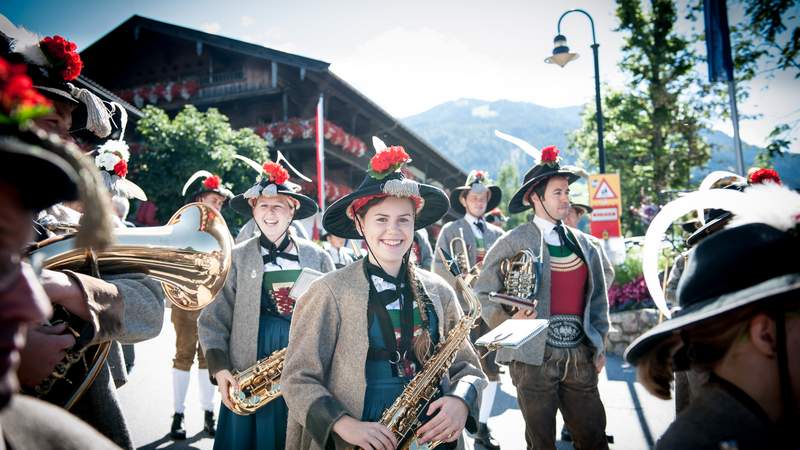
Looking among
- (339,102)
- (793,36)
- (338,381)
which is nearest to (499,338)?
(338,381)

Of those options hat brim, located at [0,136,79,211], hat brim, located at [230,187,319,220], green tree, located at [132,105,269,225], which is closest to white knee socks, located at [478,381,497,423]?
hat brim, located at [230,187,319,220]

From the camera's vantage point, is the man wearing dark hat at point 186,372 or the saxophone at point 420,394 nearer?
the saxophone at point 420,394

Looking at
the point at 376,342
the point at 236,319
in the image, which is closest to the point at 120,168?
the point at 236,319

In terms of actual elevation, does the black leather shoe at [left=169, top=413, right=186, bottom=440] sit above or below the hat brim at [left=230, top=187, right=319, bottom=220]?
below

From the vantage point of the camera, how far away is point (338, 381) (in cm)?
245

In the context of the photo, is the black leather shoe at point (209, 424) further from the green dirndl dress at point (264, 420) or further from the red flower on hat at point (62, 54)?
the red flower on hat at point (62, 54)

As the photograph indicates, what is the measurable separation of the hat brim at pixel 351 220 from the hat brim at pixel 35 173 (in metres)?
1.91

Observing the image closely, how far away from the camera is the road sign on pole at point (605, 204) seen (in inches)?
461

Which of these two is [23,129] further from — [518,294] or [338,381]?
[518,294]

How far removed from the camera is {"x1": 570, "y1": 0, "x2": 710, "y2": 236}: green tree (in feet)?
79.2

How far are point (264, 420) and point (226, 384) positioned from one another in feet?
1.46

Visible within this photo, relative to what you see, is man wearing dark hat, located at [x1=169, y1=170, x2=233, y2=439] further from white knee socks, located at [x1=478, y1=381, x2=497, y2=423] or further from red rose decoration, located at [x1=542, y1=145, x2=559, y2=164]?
red rose decoration, located at [x1=542, y1=145, x2=559, y2=164]

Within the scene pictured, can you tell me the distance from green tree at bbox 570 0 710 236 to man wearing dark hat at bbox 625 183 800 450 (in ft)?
80.3

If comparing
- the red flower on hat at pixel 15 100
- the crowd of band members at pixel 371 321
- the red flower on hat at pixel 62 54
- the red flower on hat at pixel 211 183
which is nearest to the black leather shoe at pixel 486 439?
the crowd of band members at pixel 371 321
